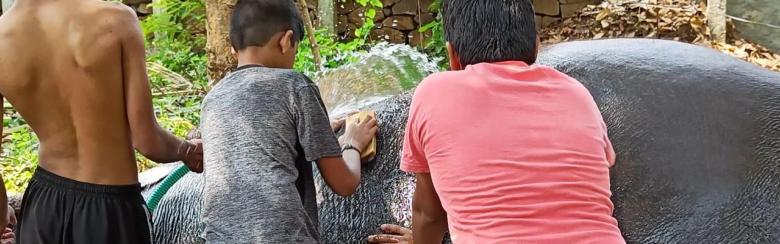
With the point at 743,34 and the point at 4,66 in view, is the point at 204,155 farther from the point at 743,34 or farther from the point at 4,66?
the point at 743,34

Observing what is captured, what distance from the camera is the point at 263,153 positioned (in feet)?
8.03

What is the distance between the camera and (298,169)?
2600mm

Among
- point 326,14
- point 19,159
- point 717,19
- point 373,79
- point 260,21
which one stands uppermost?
point 260,21

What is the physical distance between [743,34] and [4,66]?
12.7ft

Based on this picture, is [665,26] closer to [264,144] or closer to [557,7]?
[264,144]

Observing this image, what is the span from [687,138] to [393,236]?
3.08 ft

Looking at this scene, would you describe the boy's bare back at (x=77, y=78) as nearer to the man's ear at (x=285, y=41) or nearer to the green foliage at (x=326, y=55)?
the man's ear at (x=285, y=41)

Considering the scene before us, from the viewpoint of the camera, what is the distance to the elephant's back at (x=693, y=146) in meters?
2.12

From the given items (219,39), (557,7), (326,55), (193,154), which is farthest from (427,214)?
(557,7)

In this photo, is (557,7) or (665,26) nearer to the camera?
(665,26)

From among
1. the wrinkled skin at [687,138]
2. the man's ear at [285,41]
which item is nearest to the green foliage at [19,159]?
the man's ear at [285,41]

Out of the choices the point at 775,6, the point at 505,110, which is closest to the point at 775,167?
the point at 505,110

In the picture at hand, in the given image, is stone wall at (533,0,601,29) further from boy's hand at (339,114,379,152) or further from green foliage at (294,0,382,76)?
boy's hand at (339,114,379,152)

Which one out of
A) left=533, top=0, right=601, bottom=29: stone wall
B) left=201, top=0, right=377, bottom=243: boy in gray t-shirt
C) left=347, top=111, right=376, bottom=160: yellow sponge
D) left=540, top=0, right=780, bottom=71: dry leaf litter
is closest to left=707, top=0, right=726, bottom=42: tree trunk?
left=540, top=0, right=780, bottom=71: dry leaf litter
